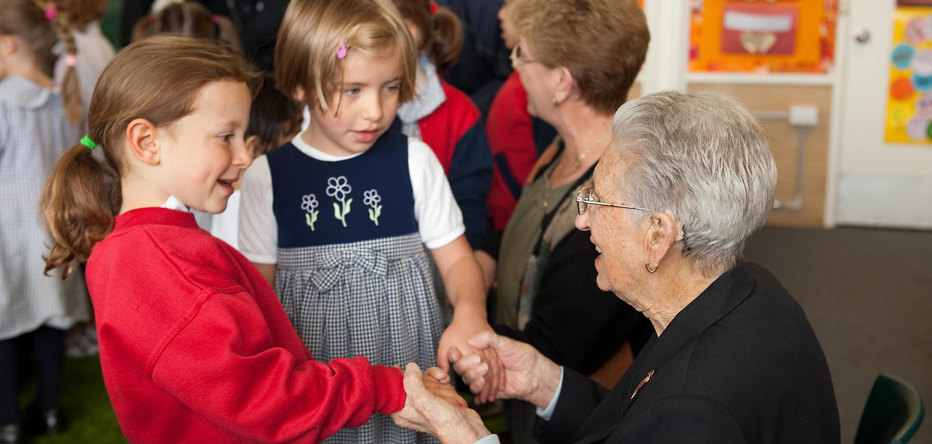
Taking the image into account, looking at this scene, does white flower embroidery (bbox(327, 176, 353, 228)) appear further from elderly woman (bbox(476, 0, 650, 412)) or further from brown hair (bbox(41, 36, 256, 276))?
elderly woman (bbox(476, 0, 650, 412))

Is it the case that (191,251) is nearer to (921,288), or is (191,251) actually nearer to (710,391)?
(710,391)

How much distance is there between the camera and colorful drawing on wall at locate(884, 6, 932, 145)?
217 inches

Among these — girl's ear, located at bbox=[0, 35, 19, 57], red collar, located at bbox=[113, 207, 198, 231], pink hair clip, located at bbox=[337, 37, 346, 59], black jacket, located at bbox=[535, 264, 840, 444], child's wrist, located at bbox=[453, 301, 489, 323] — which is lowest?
child's wrist, located at bbox=[453, 301, 489, 323]

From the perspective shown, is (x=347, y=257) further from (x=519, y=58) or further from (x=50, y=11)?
(x=50, y=11)

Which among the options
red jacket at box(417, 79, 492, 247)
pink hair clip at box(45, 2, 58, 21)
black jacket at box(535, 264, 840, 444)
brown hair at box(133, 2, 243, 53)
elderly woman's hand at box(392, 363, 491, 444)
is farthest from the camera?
brown hair at box(133, 2, 243, 53)

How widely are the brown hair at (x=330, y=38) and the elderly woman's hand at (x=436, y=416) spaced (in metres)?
0.63

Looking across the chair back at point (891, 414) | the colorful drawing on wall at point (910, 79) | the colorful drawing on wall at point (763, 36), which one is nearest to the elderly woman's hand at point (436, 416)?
Result: the chair back at point (891, 414)

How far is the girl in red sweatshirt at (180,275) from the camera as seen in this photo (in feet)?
4.17

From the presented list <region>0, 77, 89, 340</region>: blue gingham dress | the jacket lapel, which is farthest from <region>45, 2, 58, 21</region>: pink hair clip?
the jacket lapel

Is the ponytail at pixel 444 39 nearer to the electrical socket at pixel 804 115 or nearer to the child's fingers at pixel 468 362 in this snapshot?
the child's fingers at pixel 468 362

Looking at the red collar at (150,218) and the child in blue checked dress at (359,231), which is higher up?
the red collar at (150,218)

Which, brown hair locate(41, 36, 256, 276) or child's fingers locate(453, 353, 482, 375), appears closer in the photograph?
brown hair locate(41, 36, 256, 276)

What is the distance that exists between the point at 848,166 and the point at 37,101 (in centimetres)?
522

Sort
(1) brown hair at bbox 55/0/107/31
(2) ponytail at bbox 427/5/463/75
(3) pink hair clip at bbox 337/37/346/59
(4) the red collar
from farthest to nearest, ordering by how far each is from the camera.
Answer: (1) brown hair at bbox 55/0/107/31 → (2) ponytail at bbox 427/5/463/75 → (3) pink hair clip at bbox 337/37/346/59 → (4) the red collar
